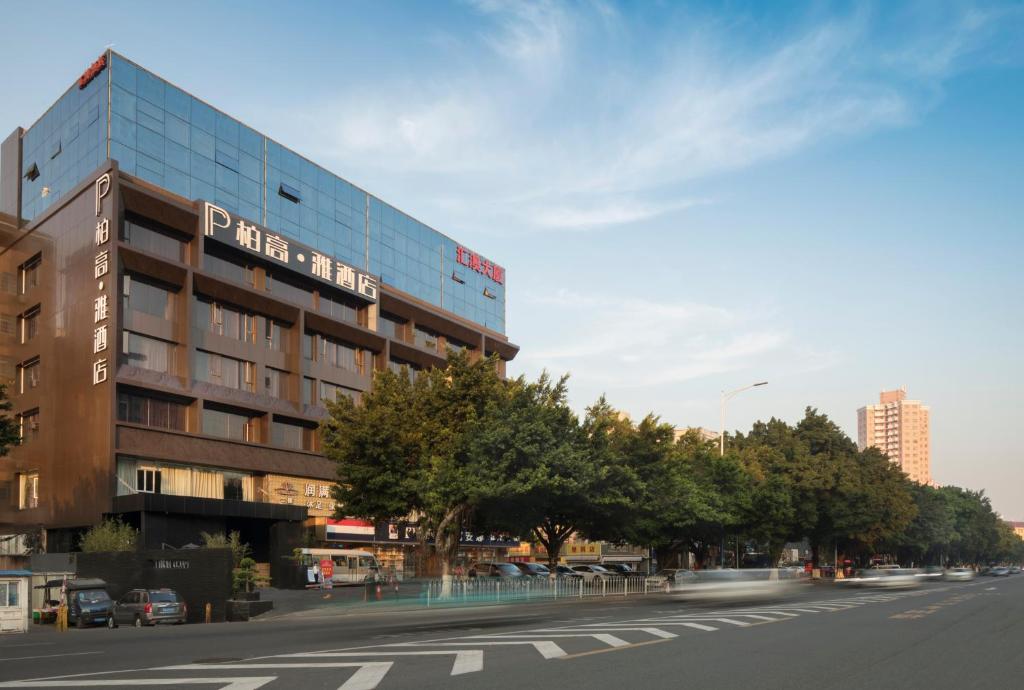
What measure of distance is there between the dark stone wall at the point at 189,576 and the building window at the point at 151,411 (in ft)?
50.4

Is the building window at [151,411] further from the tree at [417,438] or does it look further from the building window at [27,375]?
the tree at [417,438]

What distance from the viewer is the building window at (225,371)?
59.3m

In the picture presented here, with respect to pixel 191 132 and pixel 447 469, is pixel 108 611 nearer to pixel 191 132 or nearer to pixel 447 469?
pixel 447 469

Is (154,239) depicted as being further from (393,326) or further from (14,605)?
(14,605)

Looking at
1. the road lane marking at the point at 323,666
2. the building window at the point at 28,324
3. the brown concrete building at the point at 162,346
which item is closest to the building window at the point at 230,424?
the brown concrete building at the point at 162,346

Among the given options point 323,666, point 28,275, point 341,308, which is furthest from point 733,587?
point 28,275

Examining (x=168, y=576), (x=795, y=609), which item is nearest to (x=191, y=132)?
(x=168, y=576)

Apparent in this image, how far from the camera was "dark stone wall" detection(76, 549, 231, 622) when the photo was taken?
3759cm

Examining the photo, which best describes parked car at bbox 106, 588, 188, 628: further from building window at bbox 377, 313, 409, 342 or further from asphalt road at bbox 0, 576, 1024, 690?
building window at bbox 377, 313, 409, 342

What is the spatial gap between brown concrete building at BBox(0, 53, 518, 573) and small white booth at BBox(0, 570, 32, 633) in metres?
19.1

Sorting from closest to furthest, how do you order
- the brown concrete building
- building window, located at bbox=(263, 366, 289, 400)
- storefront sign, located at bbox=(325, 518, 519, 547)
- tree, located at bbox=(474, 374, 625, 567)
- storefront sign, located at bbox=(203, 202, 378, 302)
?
tree, located at bbox=(474, 374, 625, 567)
the brown concrete building
storefront sign, located at bbox=(203, 202, 378, 302)
building window, located at bbox=(263, 366, 289, 400)
storefront sign, located at bbox=(325, 518, 519, 547)

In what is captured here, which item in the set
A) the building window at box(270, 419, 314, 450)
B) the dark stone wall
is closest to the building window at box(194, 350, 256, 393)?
the building window at box(270, 419, 314, 450)

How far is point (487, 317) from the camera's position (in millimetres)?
91312

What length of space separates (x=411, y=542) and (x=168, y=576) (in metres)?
39.1
